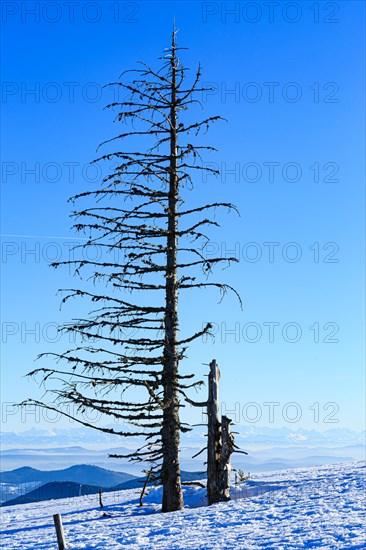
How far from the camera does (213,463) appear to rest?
19.4 metres

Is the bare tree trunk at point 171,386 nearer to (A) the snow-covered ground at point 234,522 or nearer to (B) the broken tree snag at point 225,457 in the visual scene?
(A) the snow-covered ground at point 234,522

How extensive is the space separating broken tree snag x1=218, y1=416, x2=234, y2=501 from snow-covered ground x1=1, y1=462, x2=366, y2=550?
613 millimetres

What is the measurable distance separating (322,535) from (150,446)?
7.52 meters

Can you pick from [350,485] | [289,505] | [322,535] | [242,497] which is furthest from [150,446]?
[322,535]

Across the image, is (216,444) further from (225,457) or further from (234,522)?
(234,522)

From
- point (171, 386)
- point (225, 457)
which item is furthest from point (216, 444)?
point (171, 386)

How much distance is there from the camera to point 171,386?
761 inches

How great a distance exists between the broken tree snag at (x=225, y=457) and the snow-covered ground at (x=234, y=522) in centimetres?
61

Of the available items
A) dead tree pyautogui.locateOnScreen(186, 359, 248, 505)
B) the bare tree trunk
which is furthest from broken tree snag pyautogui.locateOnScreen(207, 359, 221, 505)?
the bare tree trunk

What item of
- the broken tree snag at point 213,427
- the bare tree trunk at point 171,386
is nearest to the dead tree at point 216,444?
the broken tree snag at point 213,427

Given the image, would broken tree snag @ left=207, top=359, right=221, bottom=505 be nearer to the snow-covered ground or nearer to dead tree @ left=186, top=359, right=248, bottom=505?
dead tree @ left=186, top=359, right=248, bottom=505

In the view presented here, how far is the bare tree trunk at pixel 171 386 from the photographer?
1898 cm

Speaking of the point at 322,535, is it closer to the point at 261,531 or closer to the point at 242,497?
the point at 261,531

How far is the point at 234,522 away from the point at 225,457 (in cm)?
468
